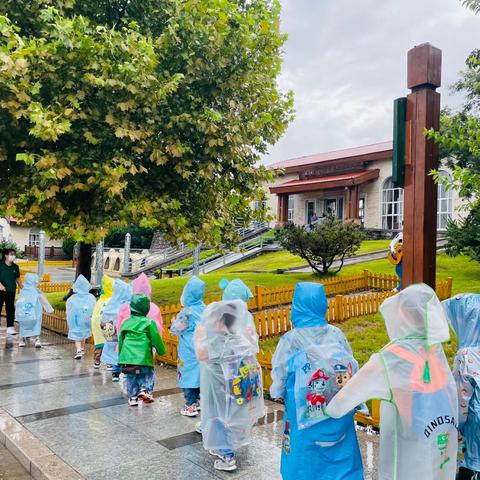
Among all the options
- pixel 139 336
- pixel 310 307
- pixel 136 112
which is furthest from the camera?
pixel 136 112

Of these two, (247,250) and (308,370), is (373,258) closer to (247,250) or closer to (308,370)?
(247,250)

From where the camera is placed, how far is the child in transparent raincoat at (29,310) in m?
9.35

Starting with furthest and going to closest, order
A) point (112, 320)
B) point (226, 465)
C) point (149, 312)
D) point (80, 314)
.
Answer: point (80, 314) → point (112, 320) → point (149, 312) → point (226, 465)

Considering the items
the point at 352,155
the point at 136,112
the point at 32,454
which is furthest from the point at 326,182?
the point at 32,454

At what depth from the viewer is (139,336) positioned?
18.2ft

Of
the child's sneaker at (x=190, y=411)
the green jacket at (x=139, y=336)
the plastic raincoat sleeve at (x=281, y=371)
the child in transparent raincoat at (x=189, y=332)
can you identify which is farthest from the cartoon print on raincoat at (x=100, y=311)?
the plastic raincoat sleeve at (x=281, y=371)

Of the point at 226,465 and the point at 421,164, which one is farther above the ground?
the point at 421,164

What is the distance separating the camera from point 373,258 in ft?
70.0

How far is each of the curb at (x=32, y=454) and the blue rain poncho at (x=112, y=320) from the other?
6.00ft

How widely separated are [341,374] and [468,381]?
81 centimetres

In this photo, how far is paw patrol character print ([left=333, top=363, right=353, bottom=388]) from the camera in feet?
10.8

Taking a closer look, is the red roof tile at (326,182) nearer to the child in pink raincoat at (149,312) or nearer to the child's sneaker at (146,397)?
the child in pink raincoat at (149,312)

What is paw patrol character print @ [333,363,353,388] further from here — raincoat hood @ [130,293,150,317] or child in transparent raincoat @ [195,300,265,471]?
raincoat hood @ [130,293,150,317]

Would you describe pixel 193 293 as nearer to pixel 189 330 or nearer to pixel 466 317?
pixel 189 330
